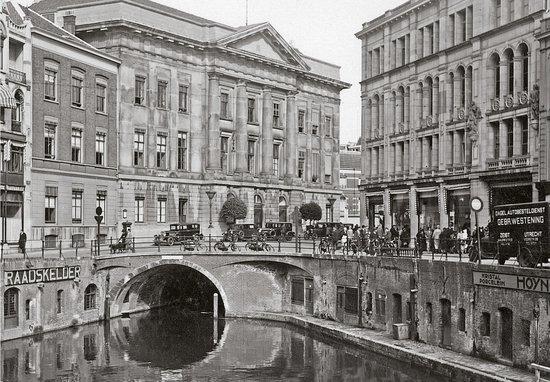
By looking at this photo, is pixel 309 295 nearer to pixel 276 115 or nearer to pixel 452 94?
pixel 452 94

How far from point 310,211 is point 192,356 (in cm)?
3610

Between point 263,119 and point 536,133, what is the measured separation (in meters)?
32.6

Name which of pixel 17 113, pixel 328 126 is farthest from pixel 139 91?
pixel 328 126

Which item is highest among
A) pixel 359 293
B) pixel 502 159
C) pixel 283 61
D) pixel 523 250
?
pixel 283 61

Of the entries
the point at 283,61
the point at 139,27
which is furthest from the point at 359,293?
the point at 283,61

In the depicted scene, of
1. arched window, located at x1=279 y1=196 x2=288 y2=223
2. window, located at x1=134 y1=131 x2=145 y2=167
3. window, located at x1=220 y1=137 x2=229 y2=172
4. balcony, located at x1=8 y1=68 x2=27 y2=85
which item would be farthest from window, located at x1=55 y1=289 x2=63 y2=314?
arched window, located at x1=279 y1=196 x2=288 y2=223

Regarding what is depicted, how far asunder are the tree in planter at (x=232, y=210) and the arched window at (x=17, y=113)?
21737 millimetres

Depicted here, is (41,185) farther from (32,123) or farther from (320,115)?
(320,115)

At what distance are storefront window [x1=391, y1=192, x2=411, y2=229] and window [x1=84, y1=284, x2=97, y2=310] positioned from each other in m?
23.5

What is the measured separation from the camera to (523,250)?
99.8ft

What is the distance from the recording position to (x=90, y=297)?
4744cm

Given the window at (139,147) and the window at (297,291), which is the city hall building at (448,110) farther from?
the window at (139,147)

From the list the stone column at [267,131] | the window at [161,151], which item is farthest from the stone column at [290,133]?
the window at [161,151]

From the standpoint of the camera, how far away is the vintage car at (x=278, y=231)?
62.2 metres
